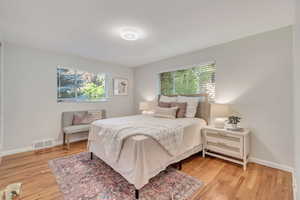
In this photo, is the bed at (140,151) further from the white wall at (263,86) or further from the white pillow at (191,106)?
the white wall at (263,86)

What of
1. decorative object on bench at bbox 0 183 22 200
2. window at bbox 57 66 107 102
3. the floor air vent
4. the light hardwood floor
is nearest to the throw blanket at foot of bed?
the light hardwood floor

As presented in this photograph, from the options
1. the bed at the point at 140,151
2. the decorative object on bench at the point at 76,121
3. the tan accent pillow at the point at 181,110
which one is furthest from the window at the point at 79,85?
the tan accent pillow at the point at 181,110

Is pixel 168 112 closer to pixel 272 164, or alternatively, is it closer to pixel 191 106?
pixel 191 106

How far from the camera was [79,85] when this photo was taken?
3881mm

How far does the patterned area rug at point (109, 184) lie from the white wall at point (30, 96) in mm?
1335

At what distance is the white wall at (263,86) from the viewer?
2.16 metres

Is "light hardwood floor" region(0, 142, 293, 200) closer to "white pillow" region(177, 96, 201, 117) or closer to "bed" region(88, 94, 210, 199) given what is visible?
"bed" region(88, 94, 210, 199)

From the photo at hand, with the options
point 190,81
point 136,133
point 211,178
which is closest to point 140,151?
point 136,133

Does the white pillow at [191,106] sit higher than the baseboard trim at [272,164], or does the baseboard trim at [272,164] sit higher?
the white pillow at [191,106]

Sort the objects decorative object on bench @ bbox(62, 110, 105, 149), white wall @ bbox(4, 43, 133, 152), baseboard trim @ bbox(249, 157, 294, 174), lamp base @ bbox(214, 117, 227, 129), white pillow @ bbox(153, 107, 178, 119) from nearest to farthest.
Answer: baseboard trim @ bbox(249, 157, 294, 174) < lamp base @ bbox(214, 117, 227, 129) < white wall @ bbox(4, 43, 133, 152) < white pillow @ bbox(153, 107, 178, 119) < decorative object on bench @ bbox(62, 110, 105, 149)

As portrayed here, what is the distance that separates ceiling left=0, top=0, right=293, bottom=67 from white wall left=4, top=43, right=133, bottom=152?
39cm

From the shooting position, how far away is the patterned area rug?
1.61 meters

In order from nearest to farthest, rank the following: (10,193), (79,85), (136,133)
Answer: (10,193) < (136,133) < (79,85)

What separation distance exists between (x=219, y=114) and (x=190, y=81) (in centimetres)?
126
